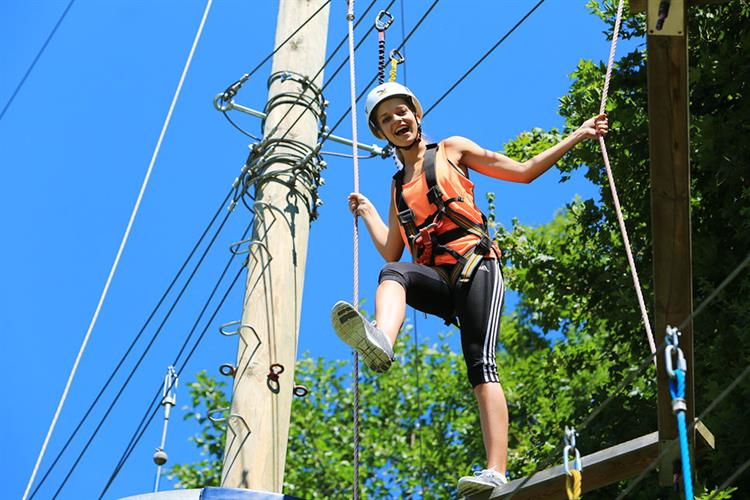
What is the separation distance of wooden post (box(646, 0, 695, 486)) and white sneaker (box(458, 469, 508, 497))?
0.58m

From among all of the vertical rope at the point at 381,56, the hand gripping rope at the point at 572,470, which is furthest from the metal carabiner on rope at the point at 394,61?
the hand gripping rope at the point at 572,470

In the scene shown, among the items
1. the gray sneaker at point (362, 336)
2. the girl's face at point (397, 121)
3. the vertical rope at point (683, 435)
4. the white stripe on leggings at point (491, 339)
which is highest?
the girl's face at point (397, 121)

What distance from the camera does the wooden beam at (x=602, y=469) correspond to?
14.3 ft

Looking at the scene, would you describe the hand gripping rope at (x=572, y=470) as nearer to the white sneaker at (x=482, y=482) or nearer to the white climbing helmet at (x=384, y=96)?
the white sneaker at (x=482, y=482)

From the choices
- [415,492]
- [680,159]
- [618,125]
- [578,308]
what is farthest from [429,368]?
[680,159]

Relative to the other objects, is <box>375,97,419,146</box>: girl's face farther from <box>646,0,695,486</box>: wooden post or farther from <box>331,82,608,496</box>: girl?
<box>646,0,695,486</box>: wooden post

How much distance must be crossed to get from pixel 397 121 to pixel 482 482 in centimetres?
170

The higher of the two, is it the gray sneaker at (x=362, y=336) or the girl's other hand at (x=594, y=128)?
the girl's other hand at (x=594, y=128)

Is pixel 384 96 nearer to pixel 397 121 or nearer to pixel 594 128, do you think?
pixel 397 121

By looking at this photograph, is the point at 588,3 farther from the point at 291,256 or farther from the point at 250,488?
the point at 250,488

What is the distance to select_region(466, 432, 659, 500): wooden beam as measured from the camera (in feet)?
14.3

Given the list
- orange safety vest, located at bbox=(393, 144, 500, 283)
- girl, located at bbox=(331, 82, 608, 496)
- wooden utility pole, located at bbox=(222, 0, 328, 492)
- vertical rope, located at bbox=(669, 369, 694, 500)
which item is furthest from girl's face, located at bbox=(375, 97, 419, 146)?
vertical rope, located at bbox=(669, 369, 694, 500)

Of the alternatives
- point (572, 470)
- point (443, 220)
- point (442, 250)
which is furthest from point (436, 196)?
point (572, 470)

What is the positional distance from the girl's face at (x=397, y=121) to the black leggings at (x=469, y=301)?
0.66m
